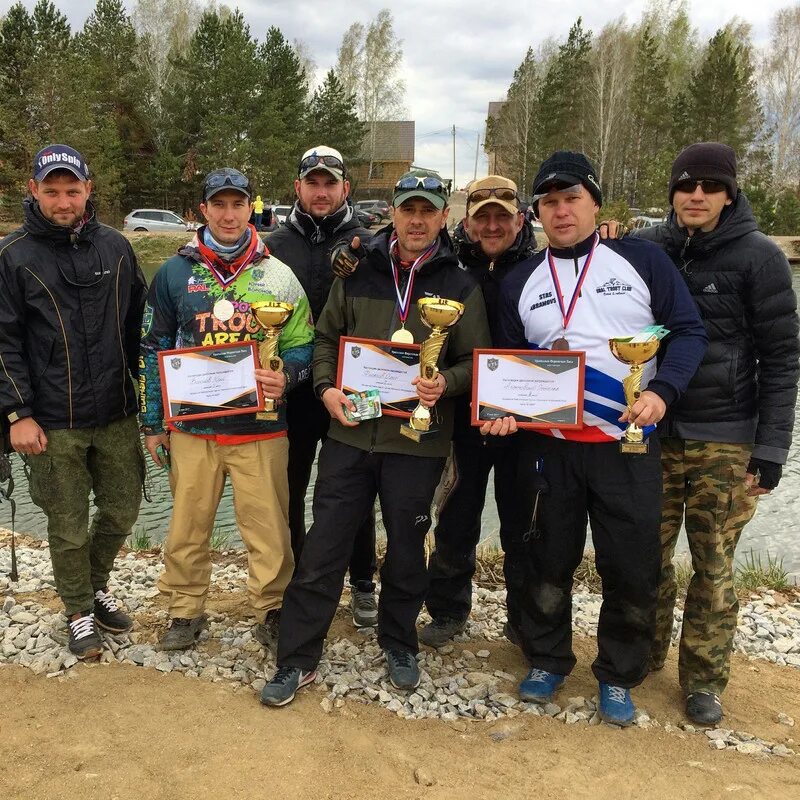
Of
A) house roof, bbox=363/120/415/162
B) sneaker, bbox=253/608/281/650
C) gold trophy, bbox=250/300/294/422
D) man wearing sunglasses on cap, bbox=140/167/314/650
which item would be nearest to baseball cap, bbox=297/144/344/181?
man wearing sunglasses on cap, bbox=140/167/314/650

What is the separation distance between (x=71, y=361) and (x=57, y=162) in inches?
39.5

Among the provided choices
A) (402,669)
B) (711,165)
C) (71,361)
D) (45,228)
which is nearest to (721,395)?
(711,165)

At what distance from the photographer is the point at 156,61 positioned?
41250mm

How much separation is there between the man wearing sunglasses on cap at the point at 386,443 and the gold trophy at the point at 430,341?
0.14m

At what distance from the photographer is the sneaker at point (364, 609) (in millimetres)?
4430

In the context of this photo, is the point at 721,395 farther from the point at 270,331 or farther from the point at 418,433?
the point at 270,331

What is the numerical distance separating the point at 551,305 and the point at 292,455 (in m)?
1.78

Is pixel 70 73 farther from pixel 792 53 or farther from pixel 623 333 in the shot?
pixel 792 53

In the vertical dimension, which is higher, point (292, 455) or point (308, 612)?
point (292, 455)

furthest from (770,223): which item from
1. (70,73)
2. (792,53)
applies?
(70,73)

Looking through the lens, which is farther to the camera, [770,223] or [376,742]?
[770,223]

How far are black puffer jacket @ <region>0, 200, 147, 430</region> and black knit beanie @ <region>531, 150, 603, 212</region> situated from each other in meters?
2.26

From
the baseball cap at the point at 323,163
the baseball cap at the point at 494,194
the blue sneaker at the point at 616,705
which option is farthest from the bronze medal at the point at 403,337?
the blue sneaker at the point at 616,705

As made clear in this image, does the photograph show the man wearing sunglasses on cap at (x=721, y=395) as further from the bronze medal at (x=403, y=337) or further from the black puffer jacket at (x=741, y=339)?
the bronze medal at (x=403, y=337)
